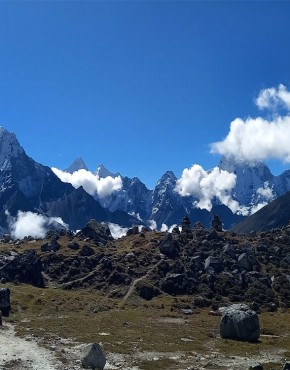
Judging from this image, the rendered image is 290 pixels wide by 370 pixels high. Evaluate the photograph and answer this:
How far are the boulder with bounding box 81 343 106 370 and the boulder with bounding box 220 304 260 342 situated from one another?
110 feet

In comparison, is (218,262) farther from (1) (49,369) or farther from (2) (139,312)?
(1) (49,369)

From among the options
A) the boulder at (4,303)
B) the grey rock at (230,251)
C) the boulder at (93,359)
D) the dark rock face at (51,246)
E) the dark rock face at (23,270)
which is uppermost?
the dark rock face at (51,246)

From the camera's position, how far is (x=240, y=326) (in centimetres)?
7638

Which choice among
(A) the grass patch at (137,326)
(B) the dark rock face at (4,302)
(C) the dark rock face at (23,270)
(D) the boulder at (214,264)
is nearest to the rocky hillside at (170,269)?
(C) the dark rock face at (23,270)

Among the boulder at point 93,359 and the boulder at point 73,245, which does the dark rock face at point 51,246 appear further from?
the boulder at point 93,359

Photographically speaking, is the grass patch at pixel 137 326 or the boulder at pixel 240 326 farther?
the boulder at pixel 240 326

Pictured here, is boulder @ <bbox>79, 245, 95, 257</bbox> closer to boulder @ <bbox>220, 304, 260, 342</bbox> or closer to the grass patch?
the grass patch

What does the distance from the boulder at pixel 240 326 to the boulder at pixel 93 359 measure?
110 ft

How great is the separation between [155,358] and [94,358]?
11.1m

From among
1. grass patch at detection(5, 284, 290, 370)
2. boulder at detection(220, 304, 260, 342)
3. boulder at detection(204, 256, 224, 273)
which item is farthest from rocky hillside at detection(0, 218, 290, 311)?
boulder at detection(220, 304, 260, 342)

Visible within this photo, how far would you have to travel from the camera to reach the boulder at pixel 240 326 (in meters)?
76.1

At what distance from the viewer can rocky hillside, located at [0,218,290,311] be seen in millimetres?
145375

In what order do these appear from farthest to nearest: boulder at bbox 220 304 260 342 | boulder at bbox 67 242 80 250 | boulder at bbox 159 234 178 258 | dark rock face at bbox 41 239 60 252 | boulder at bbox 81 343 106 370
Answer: boulder at bbox 67 242 80 250 < dark rock face at bbox 41 239 60 252 < boulder at bbox 159 234 178 258 < boulder at bbox 220 304 260 342 < boulder at bbox 81 343 106 370

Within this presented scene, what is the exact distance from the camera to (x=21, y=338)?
67.8 meters
